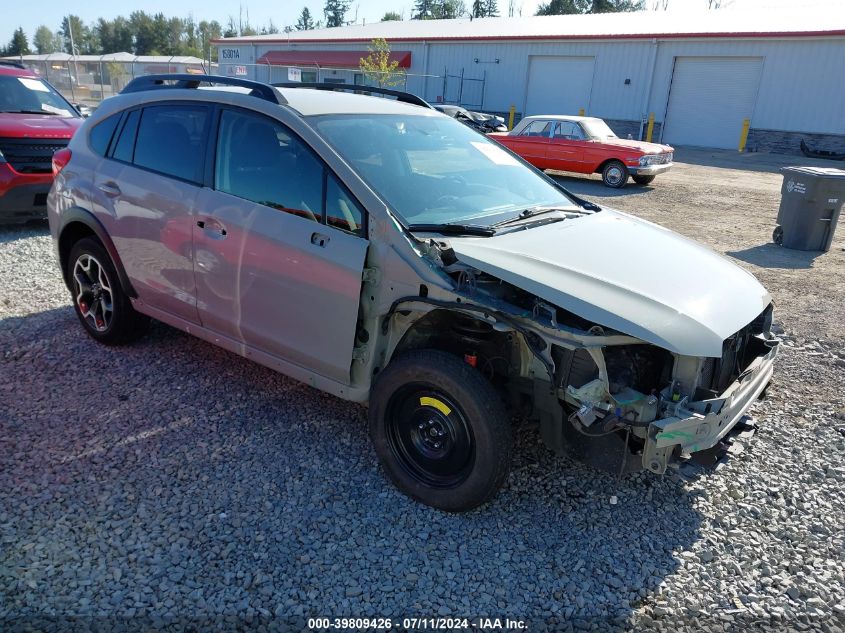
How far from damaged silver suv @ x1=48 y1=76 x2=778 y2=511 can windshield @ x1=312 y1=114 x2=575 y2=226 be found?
0.6 inches

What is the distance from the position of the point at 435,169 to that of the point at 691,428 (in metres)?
2.07

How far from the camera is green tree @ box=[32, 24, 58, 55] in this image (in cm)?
13762

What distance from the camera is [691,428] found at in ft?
9.25

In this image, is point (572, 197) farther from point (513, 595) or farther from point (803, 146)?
point (803, 146)

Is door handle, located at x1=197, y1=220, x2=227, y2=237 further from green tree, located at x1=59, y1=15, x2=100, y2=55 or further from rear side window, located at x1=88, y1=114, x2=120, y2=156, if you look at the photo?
green tree, located at x1=59, y1=15, x2=100, y2=55

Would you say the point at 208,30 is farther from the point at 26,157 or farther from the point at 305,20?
the point at 26,157

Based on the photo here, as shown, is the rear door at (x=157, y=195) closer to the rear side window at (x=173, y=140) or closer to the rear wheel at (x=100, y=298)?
the rear side window at (x=173, y=140)

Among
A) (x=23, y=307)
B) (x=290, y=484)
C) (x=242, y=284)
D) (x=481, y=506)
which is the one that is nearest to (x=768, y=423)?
(x=481, y=506)

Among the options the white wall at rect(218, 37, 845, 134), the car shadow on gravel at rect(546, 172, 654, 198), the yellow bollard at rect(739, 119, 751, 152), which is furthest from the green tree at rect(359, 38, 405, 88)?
the car shadow on gravel at rect(546, 172, 654, 198)

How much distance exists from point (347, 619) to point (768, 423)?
311cm

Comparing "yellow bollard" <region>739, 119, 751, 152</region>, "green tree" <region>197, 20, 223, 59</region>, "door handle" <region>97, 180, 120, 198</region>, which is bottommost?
"door handle" <region>97, 180, 120, 198</region>

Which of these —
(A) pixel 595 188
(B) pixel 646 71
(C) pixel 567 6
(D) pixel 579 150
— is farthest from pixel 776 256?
(C) pixel 567 6

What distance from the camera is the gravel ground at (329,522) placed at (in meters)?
2.70

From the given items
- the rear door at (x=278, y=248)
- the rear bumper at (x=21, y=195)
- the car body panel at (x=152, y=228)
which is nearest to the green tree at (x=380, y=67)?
A: the rear bumper at (x=21, y=195)
